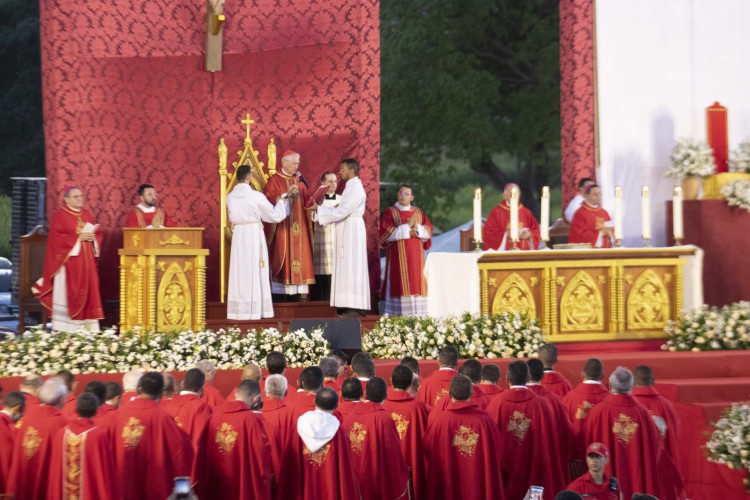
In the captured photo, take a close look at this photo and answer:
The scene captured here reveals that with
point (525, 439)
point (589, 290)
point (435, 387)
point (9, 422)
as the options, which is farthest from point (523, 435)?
point (589, 290)

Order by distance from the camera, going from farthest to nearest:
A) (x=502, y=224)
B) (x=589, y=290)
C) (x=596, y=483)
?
1. (x=502, y=224)
2. (x=589, y=290)
3. (x=596, y=483)

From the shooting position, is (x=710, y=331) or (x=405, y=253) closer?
(x=710, y=331)

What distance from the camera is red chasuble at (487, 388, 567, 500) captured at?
24.0 ft

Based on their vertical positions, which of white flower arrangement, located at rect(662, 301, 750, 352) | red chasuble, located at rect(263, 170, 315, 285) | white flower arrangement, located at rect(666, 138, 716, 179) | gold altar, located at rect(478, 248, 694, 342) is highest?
white flower arrangement, located at rect(666, 138, 716, 179)

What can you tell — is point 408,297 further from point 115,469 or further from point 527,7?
point 527,7

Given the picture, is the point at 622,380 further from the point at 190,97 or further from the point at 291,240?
the point at 190,97

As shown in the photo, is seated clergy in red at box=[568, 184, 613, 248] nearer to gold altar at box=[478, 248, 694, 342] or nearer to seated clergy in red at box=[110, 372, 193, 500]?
gold altar at box=[478, 248, 694, 342]

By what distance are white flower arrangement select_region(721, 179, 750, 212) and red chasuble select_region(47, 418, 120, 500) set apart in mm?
7451

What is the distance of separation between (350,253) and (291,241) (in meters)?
0.71

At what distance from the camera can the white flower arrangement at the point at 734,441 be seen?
7344 mm

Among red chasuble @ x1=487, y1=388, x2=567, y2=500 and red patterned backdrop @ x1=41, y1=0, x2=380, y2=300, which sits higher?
red patterned backdrop @ x1=41, y1=0, x2=380, y2=300

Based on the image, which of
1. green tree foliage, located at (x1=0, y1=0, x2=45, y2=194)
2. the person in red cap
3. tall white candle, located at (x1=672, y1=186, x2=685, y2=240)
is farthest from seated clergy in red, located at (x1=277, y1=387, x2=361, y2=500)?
green tree foliage, located at (x1=0, y1=0, x2=45, y2=194)

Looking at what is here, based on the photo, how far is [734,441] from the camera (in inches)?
290

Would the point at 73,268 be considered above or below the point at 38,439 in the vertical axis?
above
